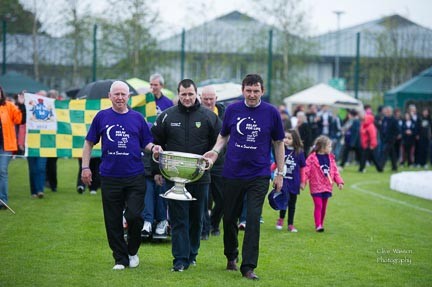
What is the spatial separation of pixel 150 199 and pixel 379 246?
3.34 m

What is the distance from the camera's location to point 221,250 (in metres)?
10.6

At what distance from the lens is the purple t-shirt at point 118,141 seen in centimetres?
885

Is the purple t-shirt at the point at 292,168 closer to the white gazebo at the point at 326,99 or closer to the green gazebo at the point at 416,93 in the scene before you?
the white gazebo at the point at 326,99

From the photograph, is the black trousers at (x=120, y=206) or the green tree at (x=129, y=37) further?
the green tree at (x=129, y=37)

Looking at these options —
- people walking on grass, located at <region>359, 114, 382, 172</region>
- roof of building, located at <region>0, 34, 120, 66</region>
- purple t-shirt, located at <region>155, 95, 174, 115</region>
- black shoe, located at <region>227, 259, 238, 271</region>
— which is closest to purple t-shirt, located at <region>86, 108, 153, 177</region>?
black shoe, located at <region>227, 259, 238, 271</region>

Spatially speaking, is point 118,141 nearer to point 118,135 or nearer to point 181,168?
point 118,135

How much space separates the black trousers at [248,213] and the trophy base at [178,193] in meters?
0.47

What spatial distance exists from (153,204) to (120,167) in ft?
7.38

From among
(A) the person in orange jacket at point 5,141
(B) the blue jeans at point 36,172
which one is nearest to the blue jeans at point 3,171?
(A) the person in orange jacket at point 5,141

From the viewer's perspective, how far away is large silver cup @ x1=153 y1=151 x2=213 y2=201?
28.0 feet

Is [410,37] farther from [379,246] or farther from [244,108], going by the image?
[244,108]

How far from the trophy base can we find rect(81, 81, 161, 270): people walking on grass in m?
0.42

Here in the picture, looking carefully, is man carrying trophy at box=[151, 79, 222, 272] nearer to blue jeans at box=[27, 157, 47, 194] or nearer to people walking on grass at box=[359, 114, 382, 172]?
blue jeans at box=[27, 157, 47, 194]

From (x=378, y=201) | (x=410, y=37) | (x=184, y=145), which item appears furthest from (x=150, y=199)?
(x=410, y=37)
